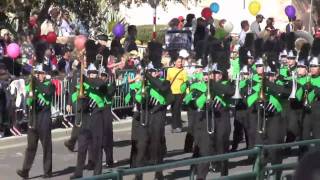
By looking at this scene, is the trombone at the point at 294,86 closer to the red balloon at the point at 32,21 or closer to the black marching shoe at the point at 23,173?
the black marching shoe at the point at 23,173

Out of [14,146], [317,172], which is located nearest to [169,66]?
[14,146]

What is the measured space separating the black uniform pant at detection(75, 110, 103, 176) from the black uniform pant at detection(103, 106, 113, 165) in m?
0.48

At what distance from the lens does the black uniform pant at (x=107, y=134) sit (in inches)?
472

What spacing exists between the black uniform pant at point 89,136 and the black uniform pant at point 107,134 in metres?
0.48

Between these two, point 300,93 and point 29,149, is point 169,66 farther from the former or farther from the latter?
point 29,149

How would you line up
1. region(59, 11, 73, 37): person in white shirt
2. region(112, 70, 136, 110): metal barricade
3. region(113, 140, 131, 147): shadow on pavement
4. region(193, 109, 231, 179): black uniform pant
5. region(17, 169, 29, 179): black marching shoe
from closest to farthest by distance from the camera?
region(193, 109, 231, 179): black uniform pant → region(17, 169, 29, 179): black marching shoe → region(113, 140, 131, 147): shadow on pavement → region(112, 70, 136, 110): metal barricade → region(59, 11, 73, 37): person in white shirt

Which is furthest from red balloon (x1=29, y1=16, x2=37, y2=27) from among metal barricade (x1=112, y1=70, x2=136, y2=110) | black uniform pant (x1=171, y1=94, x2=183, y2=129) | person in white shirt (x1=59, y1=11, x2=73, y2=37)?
black uniform pant (x1=171, y1=94, x2=183, y2=129)

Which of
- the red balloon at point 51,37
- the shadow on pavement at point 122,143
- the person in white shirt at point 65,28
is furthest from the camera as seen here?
the person in white shirt at point 65,28

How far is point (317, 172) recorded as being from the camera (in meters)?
3.12

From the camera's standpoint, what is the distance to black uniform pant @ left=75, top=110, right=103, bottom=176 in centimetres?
1119

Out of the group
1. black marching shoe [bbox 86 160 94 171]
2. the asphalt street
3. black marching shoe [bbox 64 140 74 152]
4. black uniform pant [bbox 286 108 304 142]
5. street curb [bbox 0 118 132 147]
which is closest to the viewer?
black marching shoe [bbox 86 160 94 171]

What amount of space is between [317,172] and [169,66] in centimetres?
1283

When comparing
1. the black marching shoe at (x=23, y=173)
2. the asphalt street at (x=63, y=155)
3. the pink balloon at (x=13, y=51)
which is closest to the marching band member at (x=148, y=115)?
the asphalt street at (x=63, y=155)

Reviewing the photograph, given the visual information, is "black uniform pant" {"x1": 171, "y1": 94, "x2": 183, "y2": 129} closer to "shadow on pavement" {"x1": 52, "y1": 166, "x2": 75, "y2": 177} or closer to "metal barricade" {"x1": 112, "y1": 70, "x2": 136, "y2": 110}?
"metal barricade" {"x1": 112, "y1": 70, "x2": 136, "y2": 110}
